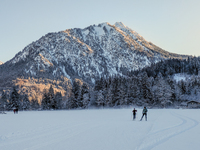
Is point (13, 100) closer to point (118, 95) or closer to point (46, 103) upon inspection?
point (46, 103)

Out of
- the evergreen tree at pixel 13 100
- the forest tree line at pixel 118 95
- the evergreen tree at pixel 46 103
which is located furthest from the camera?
the evergreen tree at pixel 46 103

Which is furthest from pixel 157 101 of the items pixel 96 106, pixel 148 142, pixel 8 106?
pixel 148 142

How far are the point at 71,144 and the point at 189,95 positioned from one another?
9038cm

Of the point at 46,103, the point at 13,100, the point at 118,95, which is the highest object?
the point at 118,95

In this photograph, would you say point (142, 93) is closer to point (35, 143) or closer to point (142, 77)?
point (142, 77)

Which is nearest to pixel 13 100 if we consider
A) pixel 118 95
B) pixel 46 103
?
pixel 46 103

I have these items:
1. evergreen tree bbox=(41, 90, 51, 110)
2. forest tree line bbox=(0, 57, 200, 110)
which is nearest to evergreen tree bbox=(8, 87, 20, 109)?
forest tree line bbox=(0, 57, 200, 110)

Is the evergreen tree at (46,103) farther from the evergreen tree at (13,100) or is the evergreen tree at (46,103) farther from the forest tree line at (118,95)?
the evergreen tree at (13,100)

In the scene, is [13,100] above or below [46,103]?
above

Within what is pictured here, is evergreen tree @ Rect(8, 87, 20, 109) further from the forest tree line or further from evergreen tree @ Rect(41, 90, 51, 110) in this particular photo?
evergreen tree @ Rect(41, 90, 51, 110)

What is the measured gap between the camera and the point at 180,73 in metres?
150

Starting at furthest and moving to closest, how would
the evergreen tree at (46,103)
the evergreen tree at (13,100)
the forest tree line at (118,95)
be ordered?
1. the evergreen tree at (46,103)
2. the evergreen tree at (13,100)
3. the forest tree line at (118,95)

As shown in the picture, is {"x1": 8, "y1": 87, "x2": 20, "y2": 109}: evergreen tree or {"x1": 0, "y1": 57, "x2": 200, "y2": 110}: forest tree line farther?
{"x1": 8, "y1": 87, "x2": 20, "y2": 109}: evergreen tree

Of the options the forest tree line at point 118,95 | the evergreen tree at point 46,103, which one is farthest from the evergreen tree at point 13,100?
the evergreen tree at point 46,103
